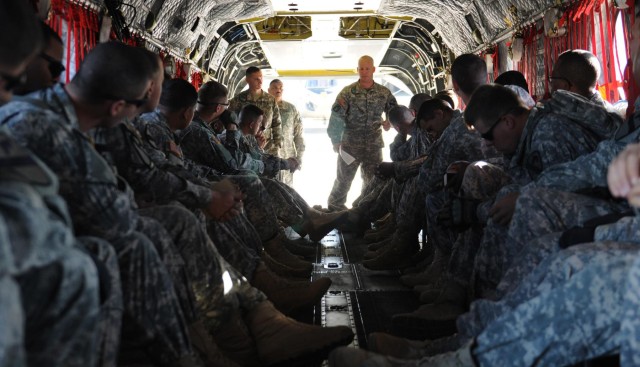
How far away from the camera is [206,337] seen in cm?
230

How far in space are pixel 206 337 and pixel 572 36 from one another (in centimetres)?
426

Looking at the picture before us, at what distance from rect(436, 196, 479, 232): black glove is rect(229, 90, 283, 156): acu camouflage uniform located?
4689 millimetres

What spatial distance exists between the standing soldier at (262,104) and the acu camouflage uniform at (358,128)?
0.83 metres

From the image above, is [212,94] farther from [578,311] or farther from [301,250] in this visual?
[578,311]

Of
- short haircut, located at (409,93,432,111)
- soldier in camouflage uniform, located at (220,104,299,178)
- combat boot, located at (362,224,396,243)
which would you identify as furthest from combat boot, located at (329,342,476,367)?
short haircut, located at (409,93,432,111)

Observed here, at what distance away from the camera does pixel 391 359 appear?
7.07ft

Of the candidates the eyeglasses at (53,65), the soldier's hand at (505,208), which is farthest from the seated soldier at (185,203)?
the soldier's hand at (505,208)

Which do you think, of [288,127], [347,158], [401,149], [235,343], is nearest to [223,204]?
[235,343]

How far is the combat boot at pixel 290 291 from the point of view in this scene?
3277 millimetres

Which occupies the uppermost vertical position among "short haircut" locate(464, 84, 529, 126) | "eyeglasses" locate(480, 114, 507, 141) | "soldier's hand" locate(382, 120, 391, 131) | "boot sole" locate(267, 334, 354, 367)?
"soldier's hand" locate(382, 120, 391, 131)

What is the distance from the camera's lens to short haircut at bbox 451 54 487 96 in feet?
14.5

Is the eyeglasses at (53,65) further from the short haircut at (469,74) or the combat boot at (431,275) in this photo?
the short haircut at (469,74)

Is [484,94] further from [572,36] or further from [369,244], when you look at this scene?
[369,244]

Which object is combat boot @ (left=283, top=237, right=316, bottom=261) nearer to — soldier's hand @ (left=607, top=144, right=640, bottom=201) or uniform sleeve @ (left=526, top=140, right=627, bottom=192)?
uniform sleeve @ (left=526, top=140, right=627, bottom=192)
